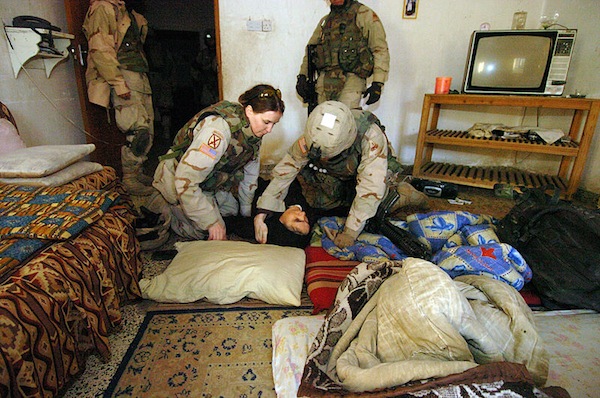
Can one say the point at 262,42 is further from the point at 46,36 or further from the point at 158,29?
the point at 158,29

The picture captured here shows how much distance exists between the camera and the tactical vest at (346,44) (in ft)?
7.91

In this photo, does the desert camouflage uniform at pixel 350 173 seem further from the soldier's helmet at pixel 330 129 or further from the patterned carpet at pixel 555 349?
the patterned carpet at pixel 555 349

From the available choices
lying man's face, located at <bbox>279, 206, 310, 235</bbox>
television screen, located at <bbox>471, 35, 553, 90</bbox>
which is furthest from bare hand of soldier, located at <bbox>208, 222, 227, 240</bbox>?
television screen, located at <bbox>471, 35, 553, 90</bbox>

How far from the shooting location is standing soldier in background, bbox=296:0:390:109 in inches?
94.1

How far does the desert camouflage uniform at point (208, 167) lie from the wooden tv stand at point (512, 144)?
1516 millimetres

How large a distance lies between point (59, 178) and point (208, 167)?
0.55m

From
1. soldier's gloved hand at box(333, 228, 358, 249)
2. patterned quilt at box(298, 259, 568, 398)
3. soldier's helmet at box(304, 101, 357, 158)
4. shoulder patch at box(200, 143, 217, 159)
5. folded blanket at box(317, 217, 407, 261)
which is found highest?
soldier's helmet at box(304, 101, 357, 158)

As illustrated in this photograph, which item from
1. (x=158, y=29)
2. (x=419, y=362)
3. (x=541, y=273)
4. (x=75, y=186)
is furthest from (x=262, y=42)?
(x=158, y=29)

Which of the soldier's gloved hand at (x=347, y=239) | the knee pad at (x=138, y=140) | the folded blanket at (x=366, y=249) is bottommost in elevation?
the folded blanket at (x=366, y=249)

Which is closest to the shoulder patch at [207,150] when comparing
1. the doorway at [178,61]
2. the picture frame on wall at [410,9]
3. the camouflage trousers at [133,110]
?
the camouflage trousers at [133,110]

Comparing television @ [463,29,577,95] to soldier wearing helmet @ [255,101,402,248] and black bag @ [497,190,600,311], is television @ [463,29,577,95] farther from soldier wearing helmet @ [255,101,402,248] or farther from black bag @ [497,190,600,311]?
soldier wearing helmet @ [255,101,402,248]

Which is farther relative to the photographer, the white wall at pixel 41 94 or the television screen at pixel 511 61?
the television screen at pixel 511 61

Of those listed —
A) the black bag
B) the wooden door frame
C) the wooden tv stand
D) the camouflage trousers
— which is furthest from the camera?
the camouflage trousers

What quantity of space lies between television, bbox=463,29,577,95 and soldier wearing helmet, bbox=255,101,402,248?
1.32 meters
